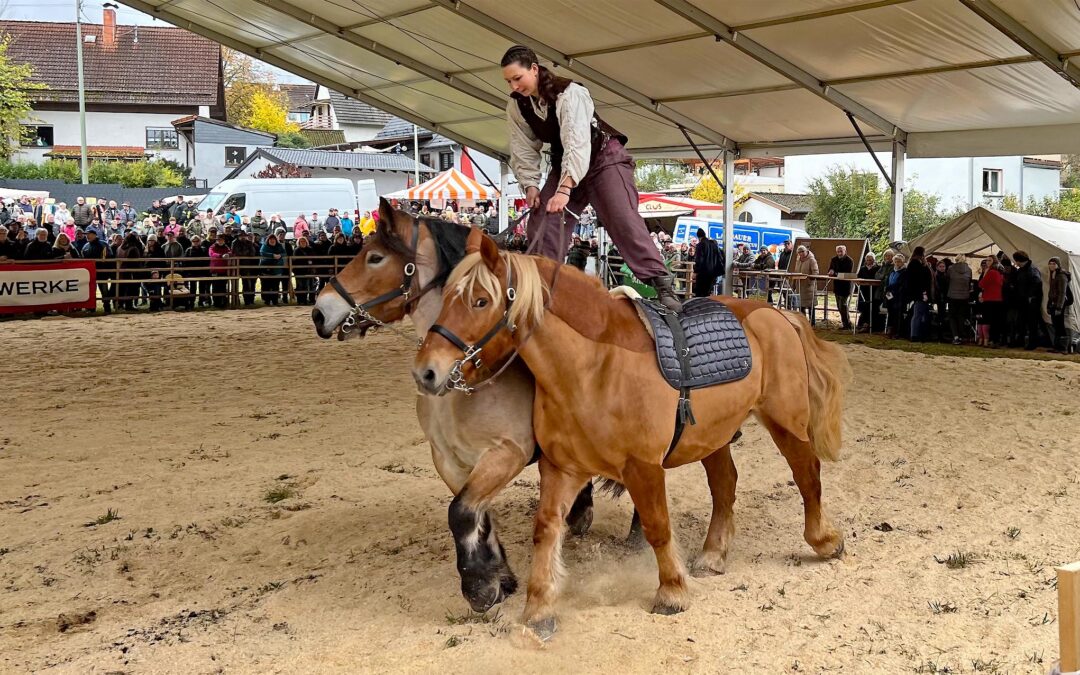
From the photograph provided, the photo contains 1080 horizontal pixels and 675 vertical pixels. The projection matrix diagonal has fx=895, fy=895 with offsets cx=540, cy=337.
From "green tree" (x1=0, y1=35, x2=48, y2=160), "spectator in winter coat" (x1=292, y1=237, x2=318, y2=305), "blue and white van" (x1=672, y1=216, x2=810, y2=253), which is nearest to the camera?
"spectator in winter coat" (x1=292, y1=237, x2=318, y2=305)

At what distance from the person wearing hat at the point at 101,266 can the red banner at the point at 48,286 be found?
1.61 ft

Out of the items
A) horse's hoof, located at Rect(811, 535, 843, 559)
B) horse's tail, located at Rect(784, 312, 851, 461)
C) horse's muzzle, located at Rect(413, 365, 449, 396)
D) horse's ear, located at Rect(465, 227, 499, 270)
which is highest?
horse's ear, located at Rect(465, 227, 499, 270)

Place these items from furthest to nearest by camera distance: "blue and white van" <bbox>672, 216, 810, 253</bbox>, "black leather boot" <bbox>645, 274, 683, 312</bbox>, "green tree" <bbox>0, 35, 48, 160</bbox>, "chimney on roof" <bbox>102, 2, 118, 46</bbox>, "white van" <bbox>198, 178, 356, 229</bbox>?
"chimney on roof" <bbox>102, 2, 118, 46</bbox>, "green tree" <bbox>0, 35, 48, 160</bbox>, "blue and white van" <bbox>672, 216, 810, 253</bbox>, "white van" <bbox>198, 178, 356, 229</bbox>, "black leather boot" <bbox>645, 274, 683, 312</bbox>

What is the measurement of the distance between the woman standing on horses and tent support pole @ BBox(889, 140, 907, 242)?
12.3 meters

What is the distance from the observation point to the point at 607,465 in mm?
3879

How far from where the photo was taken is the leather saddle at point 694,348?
13.3 ft

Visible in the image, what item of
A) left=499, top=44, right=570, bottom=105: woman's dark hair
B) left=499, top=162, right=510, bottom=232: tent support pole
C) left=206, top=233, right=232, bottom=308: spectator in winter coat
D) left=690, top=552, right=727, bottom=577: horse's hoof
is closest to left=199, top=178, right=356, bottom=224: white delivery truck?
left=499, top=162, right=510, bottom=232: tent support pole

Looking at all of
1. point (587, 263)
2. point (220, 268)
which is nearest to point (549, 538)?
point (587, 263)

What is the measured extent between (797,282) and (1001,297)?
477 centimetres

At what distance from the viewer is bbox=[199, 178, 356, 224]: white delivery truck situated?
91.7 ft

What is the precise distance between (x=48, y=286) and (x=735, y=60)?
508 inches

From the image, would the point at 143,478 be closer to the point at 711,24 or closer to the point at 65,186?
the point at 711,24

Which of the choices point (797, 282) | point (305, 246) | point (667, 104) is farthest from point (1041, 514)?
point (305, 246)

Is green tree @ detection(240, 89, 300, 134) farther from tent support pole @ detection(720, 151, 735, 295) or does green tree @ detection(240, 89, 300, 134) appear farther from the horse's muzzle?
the horse's muzzle
